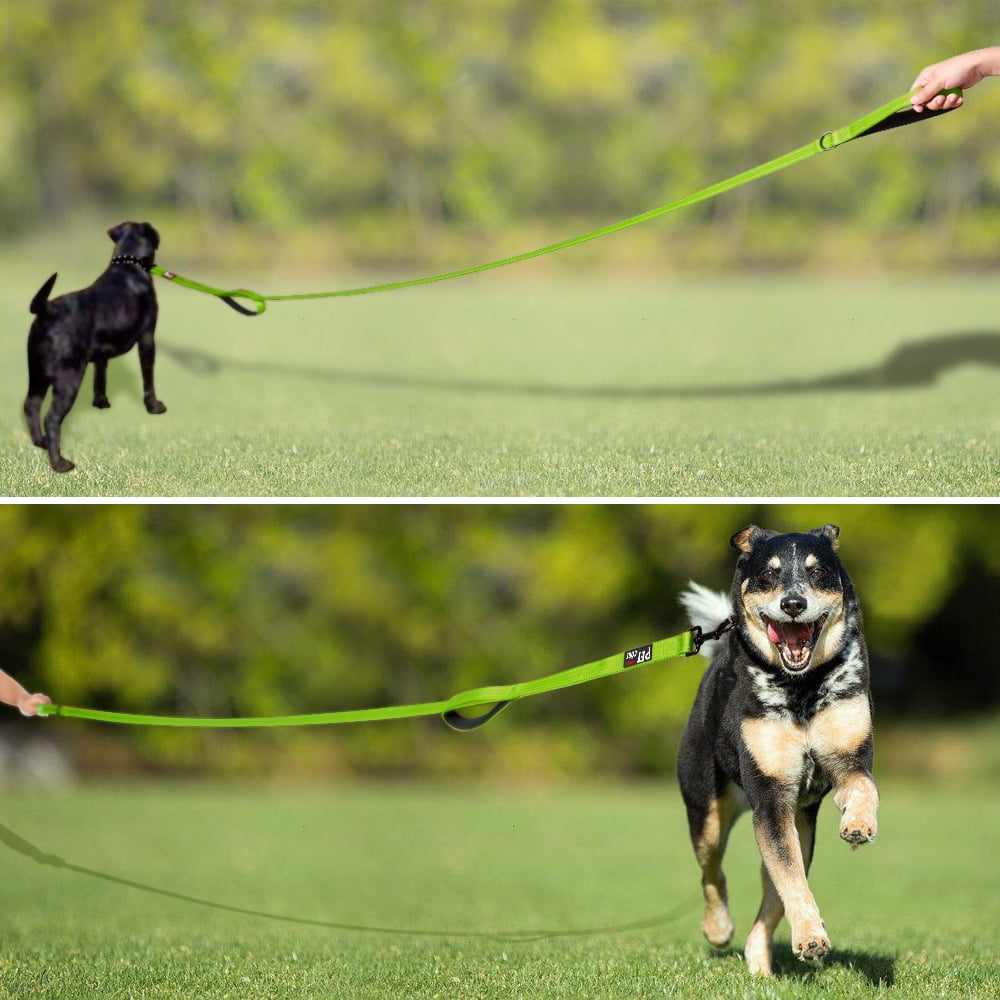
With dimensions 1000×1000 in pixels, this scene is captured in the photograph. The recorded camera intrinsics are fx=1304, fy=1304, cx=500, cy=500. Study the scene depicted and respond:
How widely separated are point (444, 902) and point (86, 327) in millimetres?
4770

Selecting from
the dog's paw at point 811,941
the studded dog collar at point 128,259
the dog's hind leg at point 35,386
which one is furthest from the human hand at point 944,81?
the dog's hind leg at point 35,386

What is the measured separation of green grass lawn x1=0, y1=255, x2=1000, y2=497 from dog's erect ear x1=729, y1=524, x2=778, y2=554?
345cm

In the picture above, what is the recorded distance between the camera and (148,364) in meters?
9.05

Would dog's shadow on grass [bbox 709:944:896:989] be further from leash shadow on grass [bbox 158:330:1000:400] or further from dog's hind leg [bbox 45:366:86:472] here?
leash shadow on grass [bbox 158:330:1000:400]

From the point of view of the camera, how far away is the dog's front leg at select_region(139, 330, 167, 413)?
867 cm

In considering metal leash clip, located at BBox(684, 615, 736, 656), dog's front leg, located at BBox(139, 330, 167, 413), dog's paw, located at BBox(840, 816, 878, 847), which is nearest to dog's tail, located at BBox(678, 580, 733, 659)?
metal leash clip, located at BBox(684, 615, 736, 656)

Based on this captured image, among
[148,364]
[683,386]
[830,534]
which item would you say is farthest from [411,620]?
[830,534]

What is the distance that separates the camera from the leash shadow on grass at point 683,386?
547 inches

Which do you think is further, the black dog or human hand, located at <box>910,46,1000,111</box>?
the black dog

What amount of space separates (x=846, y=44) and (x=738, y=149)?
5.71 metres

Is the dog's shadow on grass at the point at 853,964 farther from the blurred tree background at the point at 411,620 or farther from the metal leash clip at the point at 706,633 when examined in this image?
the blurred tree background at the point at 411,620

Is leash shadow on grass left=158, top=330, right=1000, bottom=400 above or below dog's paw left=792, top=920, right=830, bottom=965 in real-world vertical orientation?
above

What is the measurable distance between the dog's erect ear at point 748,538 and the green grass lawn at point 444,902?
1823 mm

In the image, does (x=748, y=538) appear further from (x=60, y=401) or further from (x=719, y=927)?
(x=60, y=401)
